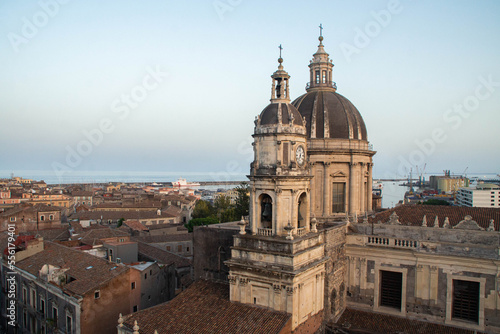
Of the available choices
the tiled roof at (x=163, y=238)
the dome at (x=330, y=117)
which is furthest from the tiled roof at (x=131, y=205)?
the dome at (x=330, y=117)

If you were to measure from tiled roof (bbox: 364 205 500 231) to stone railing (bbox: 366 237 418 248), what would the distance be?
222 centimetres

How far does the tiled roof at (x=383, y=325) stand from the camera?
2308 cm

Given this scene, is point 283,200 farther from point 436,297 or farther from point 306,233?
point 436,297

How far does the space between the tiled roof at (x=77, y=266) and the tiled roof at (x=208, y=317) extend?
580cm

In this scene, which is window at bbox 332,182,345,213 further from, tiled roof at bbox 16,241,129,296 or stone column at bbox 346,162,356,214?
tiled roof at bbox 16,241,129,296

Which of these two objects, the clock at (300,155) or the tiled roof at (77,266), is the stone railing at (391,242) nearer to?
the clock at (300,155)

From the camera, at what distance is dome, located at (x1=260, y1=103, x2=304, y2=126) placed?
22.4m

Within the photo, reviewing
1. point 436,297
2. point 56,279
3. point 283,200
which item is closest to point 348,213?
point 436,297

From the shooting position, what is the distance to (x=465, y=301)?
76.0ft

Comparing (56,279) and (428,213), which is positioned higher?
(428,213)

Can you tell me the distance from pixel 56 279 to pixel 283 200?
17774mm

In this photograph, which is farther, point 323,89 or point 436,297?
point 323,89

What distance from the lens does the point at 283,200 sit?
2184 cm

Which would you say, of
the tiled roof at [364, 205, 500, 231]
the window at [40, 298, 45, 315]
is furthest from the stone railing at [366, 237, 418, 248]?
the window at [40, 298, 45, 315]
